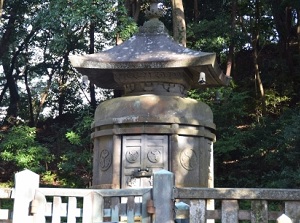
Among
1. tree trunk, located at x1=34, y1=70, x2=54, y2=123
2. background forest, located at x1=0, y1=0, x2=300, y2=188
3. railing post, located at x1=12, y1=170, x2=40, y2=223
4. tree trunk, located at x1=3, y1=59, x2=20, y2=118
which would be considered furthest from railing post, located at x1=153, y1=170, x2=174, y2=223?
tree trunk, located at x1=3, y1=59, x2=20, y2=118

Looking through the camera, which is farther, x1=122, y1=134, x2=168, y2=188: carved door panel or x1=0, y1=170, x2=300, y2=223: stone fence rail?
x1=122, y1=134, x2=168, y2=188: carved door panel

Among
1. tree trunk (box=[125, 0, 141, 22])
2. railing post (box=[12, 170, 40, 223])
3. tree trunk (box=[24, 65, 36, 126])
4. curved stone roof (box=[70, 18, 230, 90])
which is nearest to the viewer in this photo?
railing post (box=[12, 170, 40, 223])

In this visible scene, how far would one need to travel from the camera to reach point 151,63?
8391mm

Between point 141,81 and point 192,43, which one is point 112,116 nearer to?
point 141,81

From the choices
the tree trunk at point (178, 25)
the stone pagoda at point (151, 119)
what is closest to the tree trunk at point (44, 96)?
the tree trunk at point (178, 25)

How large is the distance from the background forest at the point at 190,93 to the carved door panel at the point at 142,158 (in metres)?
3.05

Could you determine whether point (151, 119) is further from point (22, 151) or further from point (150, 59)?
point (22, 151)

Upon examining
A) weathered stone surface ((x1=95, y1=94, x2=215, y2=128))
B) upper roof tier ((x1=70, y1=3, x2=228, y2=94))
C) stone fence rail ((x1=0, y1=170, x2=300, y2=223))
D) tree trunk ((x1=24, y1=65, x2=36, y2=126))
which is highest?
tree trunk ((x1=24, y1=65, x2=36, y2=126))

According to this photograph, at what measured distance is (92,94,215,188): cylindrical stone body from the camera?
27.3ft

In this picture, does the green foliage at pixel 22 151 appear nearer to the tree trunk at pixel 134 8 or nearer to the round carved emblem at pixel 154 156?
the tree trunk at pixel 134 8

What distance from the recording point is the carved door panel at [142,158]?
8.27 m

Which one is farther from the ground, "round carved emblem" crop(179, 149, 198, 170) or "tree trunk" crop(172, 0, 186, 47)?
"tree trunk" crop(172, 0, 186, 47)

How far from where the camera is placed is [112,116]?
28.5 feet

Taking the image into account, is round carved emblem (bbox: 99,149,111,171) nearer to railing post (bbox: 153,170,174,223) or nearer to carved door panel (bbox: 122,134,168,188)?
carved door panel (bbox: 122,134,168,188)
